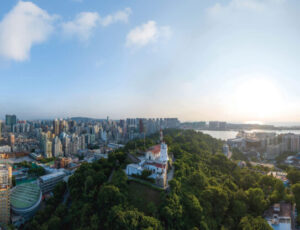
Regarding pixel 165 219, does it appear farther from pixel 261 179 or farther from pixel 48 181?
pixel 48 181

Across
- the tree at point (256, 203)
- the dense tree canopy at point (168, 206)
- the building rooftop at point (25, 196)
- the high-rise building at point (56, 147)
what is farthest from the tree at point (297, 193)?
the high-rise building at point (56, 147)

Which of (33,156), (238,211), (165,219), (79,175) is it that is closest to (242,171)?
(238,211)

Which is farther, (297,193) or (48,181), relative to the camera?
(48,181)

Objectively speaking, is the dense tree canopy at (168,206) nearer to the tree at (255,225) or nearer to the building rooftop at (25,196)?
the tree at (255,225)

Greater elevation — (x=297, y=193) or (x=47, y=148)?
(x=297, y=193)

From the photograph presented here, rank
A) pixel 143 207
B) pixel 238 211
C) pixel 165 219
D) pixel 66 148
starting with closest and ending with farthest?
1. pixel 165 219
2. pixel 143 207
3. pixel 238 211
4. pixel 66 148

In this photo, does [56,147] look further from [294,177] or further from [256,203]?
[294,177]

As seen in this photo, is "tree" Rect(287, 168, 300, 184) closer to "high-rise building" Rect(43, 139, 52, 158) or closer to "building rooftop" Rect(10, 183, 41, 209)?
"building rooftop" Rect(10, 183, 41, 209)

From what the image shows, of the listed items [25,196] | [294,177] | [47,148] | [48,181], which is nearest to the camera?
[25,196]

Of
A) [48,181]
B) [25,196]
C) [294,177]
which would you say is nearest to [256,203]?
[294,177]
